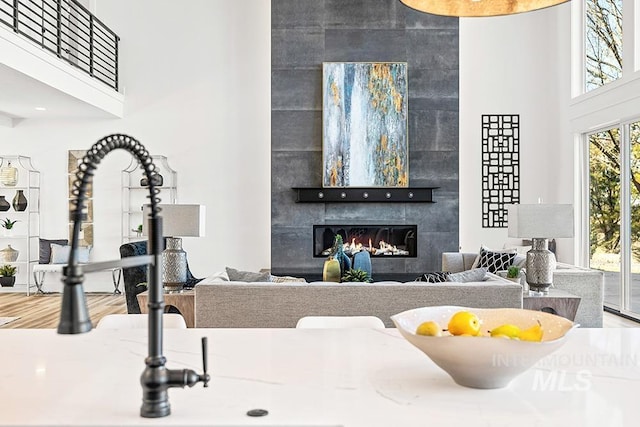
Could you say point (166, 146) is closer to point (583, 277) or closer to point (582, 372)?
point (583, 277)

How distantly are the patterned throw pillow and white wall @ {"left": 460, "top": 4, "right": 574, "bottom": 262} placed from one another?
222 centimetres

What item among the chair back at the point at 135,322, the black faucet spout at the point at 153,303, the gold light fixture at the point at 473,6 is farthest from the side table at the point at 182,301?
the black faucet spout at the point at 153,303

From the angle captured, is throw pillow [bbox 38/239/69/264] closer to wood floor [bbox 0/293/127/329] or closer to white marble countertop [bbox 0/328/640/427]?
wood floor [bbox 0/293/127/329]

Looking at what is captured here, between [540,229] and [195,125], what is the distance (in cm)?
511

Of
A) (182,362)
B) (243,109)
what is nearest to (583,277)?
(182,362)

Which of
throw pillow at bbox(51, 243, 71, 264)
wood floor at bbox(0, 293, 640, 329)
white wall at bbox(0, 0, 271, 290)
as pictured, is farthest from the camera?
white wall at bbox(0, 0, 271, 290)

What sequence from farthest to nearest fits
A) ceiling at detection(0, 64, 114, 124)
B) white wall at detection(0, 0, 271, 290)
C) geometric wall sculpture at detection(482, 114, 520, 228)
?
1. geometric wall sculpture at detection(482, 114, 520, 228)
2. white wall at detection(0, 0, 271, 290)
3. ceiling at detection(0, 64, 114, 124)

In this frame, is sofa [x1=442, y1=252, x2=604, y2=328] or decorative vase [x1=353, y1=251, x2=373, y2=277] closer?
sofa [x1=442, y1=252, x2=604, y2=328]

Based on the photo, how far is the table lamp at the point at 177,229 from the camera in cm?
387

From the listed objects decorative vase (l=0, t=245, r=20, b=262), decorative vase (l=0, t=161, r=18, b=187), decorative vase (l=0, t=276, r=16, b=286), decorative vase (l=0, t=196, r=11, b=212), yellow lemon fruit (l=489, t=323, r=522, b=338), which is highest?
decorative vase (l=0, t=161, r=18, b=187)

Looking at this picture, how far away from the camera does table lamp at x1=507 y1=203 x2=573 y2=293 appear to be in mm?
3832

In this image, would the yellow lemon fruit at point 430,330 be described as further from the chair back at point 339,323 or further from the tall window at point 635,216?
the tall window at point 635,216

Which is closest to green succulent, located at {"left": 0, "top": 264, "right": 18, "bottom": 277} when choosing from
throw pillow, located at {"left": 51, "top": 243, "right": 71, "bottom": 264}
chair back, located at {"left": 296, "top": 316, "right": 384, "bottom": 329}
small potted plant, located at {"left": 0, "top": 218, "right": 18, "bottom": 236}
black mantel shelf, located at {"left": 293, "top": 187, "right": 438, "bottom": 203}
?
small potted plant, located at {"left": 0, "top": 218, "right": 18, "bottom": 236}

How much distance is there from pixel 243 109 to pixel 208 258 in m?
1.97
